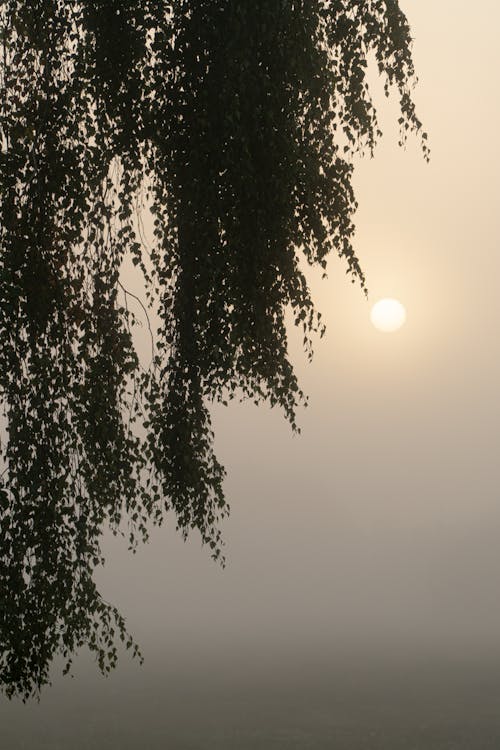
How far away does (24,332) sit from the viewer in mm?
8141

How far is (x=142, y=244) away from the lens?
9.11 m

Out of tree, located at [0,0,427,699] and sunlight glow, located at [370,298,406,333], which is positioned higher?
sunlight glow, located at [370,298,406,333]

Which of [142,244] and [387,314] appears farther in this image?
[387,314]

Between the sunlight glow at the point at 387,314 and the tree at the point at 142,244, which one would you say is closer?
the tree at the point at 142,244

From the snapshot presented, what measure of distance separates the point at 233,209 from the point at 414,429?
162m

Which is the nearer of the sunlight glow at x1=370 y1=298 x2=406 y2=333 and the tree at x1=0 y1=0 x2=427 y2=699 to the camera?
the tree at x1=0 y1=0 x2=427 y2=699

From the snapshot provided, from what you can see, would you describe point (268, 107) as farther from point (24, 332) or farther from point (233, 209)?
point (24, 332)

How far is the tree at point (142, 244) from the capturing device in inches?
316

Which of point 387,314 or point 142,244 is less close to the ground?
point 387,314

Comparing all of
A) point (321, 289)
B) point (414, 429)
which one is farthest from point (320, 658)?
point (414, 429)

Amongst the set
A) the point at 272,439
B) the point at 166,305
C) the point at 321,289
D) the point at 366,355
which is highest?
the point at 272,439

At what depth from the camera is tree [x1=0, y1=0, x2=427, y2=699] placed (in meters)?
8.02

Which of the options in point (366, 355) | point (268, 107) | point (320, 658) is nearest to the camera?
point (268, 107)

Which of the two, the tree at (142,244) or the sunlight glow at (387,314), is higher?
the sunlight glow at (387,314)
